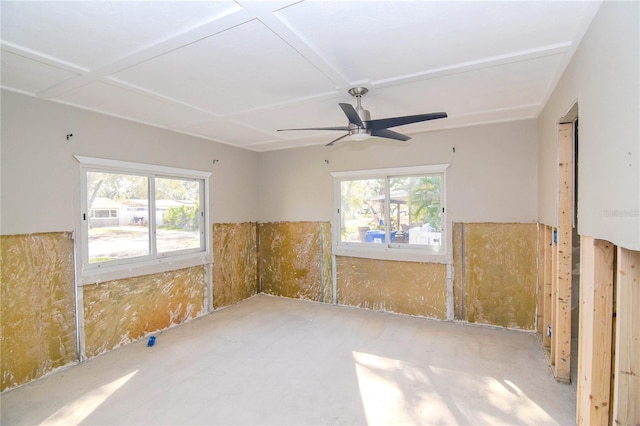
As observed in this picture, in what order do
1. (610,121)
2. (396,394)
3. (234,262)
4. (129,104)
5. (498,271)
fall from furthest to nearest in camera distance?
(234,262), (498,271), (129,104), (396,394), (610,121)

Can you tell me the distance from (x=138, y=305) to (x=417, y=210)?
146 inches

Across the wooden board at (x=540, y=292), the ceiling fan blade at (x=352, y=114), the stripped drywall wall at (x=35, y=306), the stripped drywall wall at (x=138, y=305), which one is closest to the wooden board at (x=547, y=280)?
the wooden board at (x=540, y=292)

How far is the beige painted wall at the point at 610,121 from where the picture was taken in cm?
125

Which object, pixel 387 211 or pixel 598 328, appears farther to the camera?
pixel 387 211

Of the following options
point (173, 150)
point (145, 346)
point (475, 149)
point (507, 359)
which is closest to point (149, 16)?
point (173, 150)

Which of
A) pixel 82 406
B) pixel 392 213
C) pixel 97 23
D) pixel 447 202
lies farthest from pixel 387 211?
pixel 82 406

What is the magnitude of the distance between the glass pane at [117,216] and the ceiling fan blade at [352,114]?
2.74 meters

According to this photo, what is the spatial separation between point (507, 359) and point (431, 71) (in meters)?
2.75

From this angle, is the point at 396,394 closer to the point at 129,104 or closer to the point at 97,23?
the point at 97,23

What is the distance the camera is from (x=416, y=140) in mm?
4211

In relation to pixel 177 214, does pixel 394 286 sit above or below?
below

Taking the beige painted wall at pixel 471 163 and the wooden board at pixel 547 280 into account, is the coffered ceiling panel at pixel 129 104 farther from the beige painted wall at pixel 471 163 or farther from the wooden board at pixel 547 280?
the wooden board at pixel 547 280

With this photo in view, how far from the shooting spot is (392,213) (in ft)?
14.7


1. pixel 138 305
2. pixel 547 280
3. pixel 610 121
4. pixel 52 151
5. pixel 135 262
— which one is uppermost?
pixel 52 151
